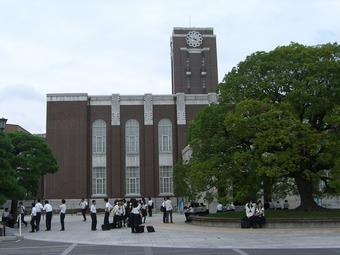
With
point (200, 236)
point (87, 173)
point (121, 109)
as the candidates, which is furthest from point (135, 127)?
point (200, 236)

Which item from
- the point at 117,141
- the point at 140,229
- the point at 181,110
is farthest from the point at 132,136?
the point at 140,229

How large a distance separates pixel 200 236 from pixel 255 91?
9.17 meters

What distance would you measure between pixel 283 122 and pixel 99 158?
3559 cm

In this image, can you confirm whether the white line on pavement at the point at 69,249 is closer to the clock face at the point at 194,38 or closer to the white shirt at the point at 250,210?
the white shirt at the point at 250,210

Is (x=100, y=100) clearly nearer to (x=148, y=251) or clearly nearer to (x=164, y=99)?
(x=164, y=99)

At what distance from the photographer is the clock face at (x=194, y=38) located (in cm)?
7019

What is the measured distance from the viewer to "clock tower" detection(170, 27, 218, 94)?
70312 millimetres

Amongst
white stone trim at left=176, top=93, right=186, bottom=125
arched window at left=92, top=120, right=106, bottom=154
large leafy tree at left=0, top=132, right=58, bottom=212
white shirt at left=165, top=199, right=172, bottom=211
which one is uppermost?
white stone trim at left=176, top=93, right=186, bottom=125

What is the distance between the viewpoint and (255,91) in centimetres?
2556

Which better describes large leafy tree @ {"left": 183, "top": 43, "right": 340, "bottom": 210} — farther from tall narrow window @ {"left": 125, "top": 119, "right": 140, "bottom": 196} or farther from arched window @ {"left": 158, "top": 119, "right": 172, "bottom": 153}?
arched window @ {"left": 158, "top": 119, "right": 172, "bottom": 153}

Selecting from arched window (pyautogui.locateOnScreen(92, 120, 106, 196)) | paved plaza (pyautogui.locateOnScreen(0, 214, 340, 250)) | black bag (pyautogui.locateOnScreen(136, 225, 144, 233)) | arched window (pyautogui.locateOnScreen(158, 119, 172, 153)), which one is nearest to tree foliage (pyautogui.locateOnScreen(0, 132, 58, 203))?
black bag (pyautogui.locateOnScreen(136, 225, 144, 233))

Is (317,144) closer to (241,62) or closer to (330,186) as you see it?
(330,186)

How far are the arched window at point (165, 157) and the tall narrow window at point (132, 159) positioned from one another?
246cm

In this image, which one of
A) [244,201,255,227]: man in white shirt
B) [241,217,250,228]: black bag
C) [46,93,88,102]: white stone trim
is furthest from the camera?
[46,93,88,102]: white stone trim
